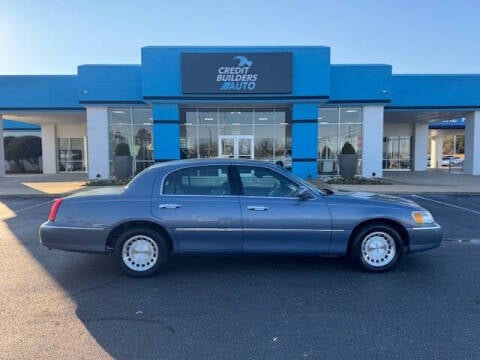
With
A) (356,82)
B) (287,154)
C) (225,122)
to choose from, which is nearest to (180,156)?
(225,122)

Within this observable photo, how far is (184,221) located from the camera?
16.3 ft

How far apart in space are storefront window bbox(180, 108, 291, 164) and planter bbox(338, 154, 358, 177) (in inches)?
143

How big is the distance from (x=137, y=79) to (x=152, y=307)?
18.4 m

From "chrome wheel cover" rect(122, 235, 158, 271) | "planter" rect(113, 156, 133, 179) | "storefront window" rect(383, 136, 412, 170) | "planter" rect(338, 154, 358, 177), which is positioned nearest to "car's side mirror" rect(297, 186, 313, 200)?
"chrome wheel cover" rect(122, 235, 158, 271)

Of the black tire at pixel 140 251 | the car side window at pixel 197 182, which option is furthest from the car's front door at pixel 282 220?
the black tire at pixel 140 251

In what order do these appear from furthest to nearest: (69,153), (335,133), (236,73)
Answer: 1. (69,153)
2. (335,133)
3. (236,73)

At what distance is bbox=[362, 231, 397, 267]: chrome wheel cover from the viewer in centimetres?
516

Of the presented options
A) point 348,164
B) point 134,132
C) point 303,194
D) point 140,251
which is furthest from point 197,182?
point 134,132

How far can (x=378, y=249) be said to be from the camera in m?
5.17

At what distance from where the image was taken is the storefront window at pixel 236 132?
71.4 feet

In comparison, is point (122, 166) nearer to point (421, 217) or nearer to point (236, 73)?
point (236, 73)

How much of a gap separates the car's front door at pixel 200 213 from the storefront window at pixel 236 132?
16.8 meters

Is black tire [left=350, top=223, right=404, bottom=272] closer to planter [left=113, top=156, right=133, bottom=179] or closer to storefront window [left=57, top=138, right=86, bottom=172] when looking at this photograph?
planter [left=113, top=156, right=133, bottom=179]

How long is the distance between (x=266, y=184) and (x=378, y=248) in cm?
181
